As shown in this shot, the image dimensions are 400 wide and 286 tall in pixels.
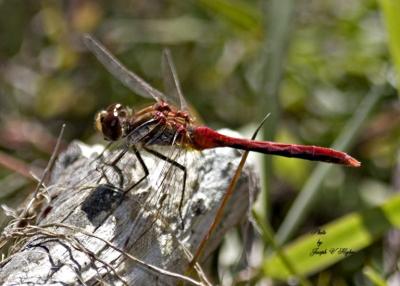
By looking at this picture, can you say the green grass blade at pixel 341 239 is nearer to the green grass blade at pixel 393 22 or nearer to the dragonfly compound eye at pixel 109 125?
the green grass blade at pixel 393 22

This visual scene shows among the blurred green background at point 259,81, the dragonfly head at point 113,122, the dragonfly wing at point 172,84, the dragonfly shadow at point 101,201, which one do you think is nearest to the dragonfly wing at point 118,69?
the dragonfly wing at point 172,84

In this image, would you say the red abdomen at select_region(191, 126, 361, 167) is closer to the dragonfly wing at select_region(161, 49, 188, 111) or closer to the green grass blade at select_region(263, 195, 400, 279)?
the dragonfly wing at select_region(161, 49, 188, 111)

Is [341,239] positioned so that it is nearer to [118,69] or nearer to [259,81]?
[259,81]

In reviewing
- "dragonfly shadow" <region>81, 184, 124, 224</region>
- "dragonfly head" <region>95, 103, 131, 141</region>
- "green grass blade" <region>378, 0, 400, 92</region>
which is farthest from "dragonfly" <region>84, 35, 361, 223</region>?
"green grass blade" <region>378, 0, 400, 92</region>

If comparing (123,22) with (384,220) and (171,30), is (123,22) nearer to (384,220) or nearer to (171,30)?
(171,30)

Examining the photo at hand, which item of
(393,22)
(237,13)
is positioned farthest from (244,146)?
(237,13)

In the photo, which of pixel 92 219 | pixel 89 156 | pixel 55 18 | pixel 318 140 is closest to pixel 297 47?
pixel 318 140
